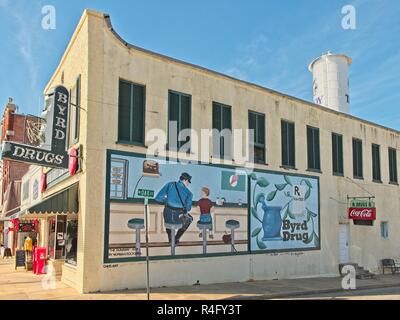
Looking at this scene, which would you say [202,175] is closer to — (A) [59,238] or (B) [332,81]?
(A) [59,238]

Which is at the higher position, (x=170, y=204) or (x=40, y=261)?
(x=170, y=204)

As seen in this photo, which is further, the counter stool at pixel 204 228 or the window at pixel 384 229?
the window at pixel 384 229

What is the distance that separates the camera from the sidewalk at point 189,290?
41.7 ft

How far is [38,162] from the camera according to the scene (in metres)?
13.6

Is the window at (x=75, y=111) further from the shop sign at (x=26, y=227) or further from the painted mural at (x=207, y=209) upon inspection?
the shop sign at (x=26, y=227)

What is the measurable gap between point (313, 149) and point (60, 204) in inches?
501

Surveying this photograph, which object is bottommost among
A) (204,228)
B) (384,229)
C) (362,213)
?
(384,229)

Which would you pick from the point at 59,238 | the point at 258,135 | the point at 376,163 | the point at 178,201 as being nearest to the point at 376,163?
the point at 376,163

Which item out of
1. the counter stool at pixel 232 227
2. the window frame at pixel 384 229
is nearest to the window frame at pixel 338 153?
the window frame at pixel 384 229

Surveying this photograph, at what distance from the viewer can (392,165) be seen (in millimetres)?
26234

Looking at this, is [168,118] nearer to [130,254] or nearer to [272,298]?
[130,254]

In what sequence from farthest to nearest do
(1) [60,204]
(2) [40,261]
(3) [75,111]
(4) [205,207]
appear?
(2) [40,261]
(4) [205,207]
(3) [75,111]
(1) [60,204]

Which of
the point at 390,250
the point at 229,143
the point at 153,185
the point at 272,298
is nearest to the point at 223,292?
the point at 272,298

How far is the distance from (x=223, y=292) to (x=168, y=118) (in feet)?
21.4
